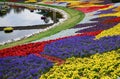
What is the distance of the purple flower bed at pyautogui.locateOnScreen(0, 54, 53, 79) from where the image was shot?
19031mm

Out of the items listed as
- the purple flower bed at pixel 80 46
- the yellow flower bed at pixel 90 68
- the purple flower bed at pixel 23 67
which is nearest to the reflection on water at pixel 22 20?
the purple flower bed at pixel 80 46

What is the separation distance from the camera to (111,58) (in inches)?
772

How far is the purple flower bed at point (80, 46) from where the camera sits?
883 inches

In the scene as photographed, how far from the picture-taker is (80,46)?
80.5ft

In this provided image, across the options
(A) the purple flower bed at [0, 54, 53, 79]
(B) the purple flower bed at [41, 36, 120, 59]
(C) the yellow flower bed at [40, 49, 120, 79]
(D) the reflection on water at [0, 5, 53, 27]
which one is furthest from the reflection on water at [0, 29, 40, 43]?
(C) the yellow flower bed at [40, 49, 120, 79]

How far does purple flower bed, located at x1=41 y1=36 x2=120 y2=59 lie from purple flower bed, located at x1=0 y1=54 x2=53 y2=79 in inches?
73.6

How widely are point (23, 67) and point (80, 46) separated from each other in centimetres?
592

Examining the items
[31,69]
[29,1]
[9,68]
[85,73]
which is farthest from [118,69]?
[29,1]

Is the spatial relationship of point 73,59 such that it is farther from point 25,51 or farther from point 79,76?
point 25,51

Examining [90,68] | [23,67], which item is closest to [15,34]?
[23,67]

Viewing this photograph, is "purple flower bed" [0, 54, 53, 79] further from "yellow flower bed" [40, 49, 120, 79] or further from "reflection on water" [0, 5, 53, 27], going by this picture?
"reflection on water" [0, 5, 53, 27]

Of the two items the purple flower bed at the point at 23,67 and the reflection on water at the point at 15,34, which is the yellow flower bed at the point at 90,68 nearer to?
the purple flower bed at the point at 23,67

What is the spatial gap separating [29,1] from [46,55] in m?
89.4

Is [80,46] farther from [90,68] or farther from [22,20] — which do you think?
[22,20]
